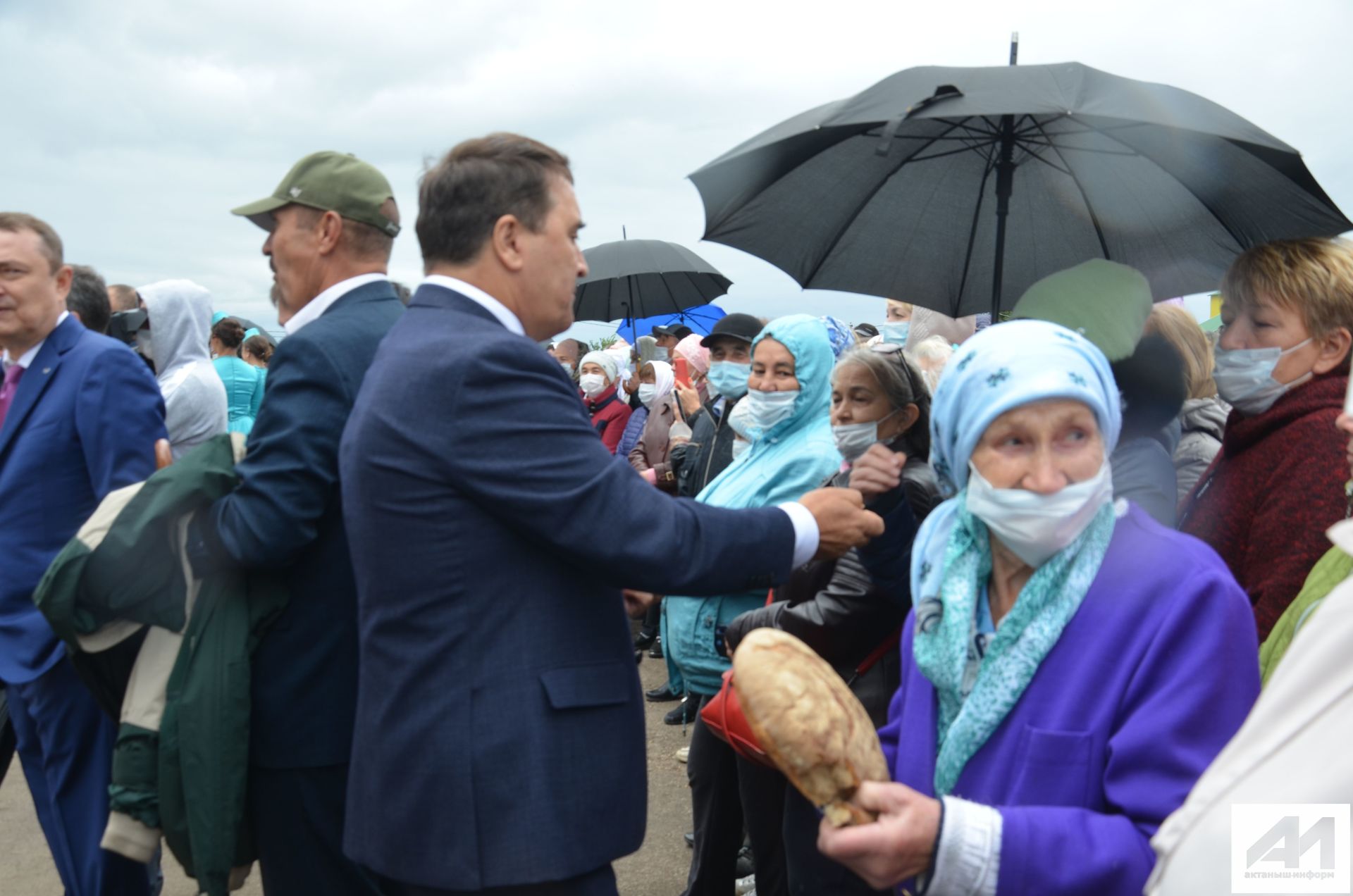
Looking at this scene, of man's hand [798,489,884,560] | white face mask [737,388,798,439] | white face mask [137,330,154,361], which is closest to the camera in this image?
man's hand [798,489,884,560]

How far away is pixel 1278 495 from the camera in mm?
2426

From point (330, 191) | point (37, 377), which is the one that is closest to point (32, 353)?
point (37, 377)

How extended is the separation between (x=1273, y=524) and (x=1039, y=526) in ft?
3.78

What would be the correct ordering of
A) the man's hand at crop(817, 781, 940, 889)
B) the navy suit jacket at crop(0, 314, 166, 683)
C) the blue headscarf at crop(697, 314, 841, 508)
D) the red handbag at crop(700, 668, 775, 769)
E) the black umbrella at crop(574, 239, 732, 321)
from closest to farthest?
the man's hand at crop(817, 781, 940, 889)
the red handbag at crop(700, 668, 775, 769)
the navy suit jacket at crop(0, 314, 166, 683)
the blue headscarf at crop(697, 314, 841, 508)
the black umbrella at crop(574, 239, 732, 321)

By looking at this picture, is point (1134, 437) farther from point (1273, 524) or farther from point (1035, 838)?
point (1035, 838)

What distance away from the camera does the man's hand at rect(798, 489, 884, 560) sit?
224cm

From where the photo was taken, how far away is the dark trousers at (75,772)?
10.5 feet

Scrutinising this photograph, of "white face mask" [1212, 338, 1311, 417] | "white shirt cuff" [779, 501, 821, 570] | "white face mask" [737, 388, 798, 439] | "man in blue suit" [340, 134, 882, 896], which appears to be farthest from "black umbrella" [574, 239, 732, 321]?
"man in blue suit" [340, 134, 882, 896]

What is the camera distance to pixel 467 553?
188cm

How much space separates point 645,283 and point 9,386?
24.9 feet

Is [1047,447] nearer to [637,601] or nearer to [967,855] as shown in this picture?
Result: [967,855]

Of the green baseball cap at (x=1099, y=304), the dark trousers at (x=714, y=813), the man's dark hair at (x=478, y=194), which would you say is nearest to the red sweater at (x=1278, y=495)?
the green baseball cap at (x=1099, y=304)

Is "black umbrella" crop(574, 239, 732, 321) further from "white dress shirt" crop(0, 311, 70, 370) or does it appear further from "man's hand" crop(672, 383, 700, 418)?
"white dress shirt" crop(0, 311, 70, 370)

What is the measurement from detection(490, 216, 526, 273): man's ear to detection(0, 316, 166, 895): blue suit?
168 cm
